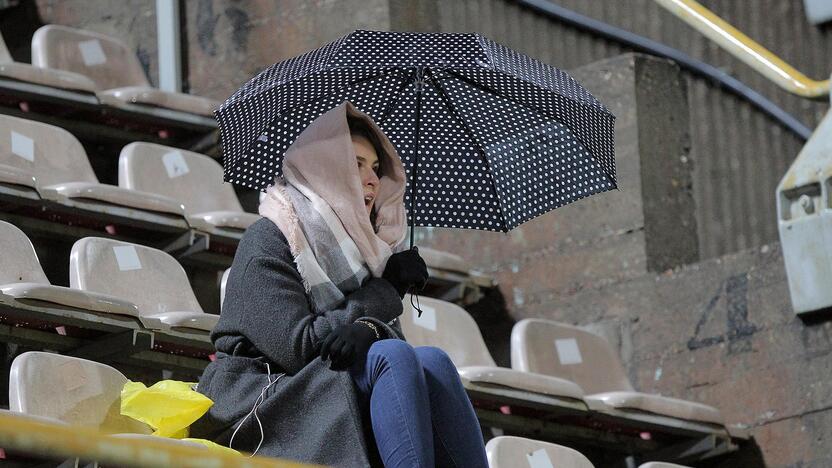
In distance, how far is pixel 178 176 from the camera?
4.90 m

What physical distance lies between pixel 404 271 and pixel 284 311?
0.26m

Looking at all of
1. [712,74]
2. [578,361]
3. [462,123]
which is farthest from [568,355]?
[712,74]

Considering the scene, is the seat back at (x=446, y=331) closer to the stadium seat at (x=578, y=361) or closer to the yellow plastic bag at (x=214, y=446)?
the stadium seat at (x=578, y=361)

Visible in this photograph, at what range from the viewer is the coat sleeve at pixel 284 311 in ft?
9.93

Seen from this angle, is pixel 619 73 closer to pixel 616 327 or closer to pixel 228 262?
pixel 616 327

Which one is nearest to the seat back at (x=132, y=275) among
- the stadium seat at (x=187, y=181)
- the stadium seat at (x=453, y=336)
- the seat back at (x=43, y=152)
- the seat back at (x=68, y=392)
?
the stadium seat at (x=187, y=181)

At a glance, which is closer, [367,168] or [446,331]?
[367,168]

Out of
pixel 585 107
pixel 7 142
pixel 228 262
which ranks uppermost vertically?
pixel 585 107

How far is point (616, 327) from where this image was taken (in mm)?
5016

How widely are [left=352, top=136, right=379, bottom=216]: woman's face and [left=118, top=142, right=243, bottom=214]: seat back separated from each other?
1566 millimetres

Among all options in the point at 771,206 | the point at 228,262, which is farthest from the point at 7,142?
the point at 771,206

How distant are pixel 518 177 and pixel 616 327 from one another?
1564 mm

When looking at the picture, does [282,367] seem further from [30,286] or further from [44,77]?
[44,77]

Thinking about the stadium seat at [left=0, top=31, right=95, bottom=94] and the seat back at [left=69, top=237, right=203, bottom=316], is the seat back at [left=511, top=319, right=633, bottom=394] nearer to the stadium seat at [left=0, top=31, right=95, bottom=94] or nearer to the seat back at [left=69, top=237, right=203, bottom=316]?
the seat back at [left=69, top=237, right=203, bottom=316]
